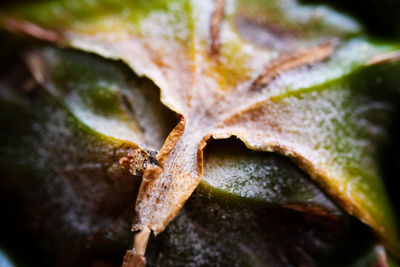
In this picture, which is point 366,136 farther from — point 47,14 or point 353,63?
point 47,14

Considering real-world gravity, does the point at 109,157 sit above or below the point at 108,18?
below

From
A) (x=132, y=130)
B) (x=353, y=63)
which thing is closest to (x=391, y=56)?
(x=353, y=63)

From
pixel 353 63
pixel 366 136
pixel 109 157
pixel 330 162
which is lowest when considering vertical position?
pixel 109 157

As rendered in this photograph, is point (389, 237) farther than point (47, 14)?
No

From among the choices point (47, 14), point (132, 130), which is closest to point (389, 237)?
point (132, 130)

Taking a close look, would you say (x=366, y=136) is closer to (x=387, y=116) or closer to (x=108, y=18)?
(x=387, y=116)

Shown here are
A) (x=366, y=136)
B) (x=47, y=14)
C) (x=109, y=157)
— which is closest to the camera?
(x=109, y=157)

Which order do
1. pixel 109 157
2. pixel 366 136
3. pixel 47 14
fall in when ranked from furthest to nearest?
pixel 47 14 → pixel 366 136 → pixel 109 157
